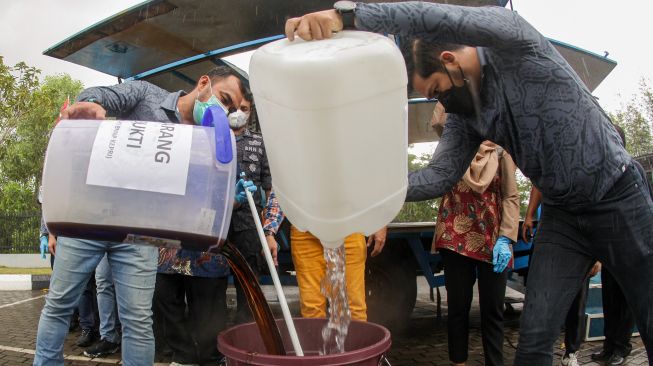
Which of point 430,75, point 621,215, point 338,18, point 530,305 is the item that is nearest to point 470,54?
point 430,75

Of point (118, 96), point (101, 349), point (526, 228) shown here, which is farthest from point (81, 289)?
point (526, 228)

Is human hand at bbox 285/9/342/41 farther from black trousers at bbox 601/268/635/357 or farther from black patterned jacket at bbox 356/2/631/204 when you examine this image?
black trousers at bbox 601/268/635/357

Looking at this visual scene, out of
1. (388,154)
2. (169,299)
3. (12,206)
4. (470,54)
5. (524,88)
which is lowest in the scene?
(12,206)

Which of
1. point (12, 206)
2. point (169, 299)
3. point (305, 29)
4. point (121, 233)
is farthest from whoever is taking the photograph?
point (12, 206)

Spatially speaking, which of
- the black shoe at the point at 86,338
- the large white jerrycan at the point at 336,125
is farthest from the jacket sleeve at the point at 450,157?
the black shoe at the point at 86,338

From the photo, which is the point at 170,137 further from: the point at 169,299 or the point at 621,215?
the point at 169,299

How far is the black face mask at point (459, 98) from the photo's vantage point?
206 cm

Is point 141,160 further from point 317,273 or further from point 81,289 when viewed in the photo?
point 317,273

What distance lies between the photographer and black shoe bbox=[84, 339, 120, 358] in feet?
13.3

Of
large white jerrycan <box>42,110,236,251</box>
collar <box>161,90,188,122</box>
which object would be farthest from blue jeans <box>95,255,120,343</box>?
large white jerrycan <box>42,110,236,251</box>

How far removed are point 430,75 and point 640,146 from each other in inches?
1127

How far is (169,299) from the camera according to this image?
3.35 metres

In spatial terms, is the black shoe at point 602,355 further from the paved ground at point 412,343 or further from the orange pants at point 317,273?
the orange pants at point 317,273

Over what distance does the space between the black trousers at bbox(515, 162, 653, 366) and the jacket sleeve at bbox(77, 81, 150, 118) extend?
6.27 ft
